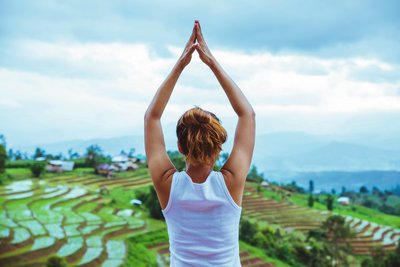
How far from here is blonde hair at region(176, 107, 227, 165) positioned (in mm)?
741

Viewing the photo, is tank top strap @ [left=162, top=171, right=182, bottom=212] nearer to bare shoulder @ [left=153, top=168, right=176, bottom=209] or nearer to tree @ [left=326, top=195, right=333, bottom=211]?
bare shoulder @ [left=153, top=168, right=176, bottom=209]

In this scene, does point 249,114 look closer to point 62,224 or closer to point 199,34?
point 199,34

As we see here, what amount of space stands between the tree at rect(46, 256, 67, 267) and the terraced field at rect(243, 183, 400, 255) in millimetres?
8135

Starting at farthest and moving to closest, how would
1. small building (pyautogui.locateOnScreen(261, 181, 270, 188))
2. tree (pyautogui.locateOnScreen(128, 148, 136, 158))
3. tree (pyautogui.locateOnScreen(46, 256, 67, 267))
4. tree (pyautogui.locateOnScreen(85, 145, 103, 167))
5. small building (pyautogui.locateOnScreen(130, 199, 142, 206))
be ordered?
small building (pyautogui.locateOnScreen(261, 181, 270, 188)) < tree (pyautogui.locateOnScreen(128, 148, 136, 158)) < tree (pyautogui.locateOnScreen(85, 145, 103, 167)) < small building (pyautogui.locateOnScreen(130, 199, 142, 206)) < tree (pyautogui.locateOnScreen(46, 256, 67, 267))

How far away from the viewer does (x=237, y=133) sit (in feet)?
2.67

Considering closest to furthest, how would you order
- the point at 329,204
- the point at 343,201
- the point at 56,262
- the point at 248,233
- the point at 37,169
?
the point at 56,262 < the point at 37,169 < the point at 248,233 < the point at 329,204 < the point at 343,201

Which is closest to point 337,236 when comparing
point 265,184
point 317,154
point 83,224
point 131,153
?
point 265,184

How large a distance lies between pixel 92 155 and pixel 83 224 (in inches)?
149

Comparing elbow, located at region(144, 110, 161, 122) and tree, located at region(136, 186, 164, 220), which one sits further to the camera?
tree, located at region(136, 186, 164, 220)

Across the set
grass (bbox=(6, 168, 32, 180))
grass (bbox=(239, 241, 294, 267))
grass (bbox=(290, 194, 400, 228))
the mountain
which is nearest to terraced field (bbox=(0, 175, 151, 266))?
grass (bbox=(6, 168, 32, 180))

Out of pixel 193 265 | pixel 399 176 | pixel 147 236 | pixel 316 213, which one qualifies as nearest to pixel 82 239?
pixel 147 236

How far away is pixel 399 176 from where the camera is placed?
1452 inches

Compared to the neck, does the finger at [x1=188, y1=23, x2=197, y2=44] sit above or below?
above

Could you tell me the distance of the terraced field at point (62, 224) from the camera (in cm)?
766
